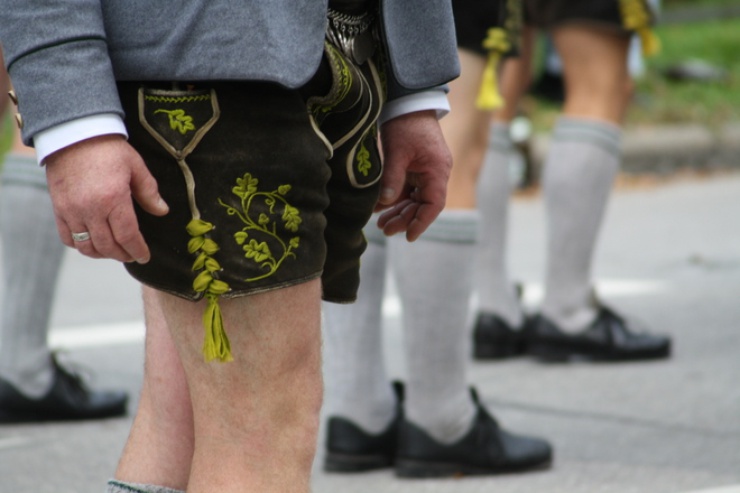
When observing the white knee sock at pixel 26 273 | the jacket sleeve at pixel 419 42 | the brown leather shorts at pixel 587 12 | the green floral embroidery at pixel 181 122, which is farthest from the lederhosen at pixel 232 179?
the brown leather shorts at pixel 587 12

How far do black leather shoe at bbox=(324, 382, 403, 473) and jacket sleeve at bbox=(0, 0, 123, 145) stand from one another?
4.86 feet

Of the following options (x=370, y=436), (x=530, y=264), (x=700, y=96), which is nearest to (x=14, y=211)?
(x=370, y=436)

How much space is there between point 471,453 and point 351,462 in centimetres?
26

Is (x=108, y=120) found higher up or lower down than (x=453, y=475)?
higher up

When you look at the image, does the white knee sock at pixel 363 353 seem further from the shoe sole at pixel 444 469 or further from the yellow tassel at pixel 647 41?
the yellow tassel at pixel 647 41

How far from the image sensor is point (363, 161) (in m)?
1.55

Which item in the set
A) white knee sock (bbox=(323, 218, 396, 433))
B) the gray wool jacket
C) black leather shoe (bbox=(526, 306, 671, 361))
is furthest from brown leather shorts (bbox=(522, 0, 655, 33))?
the gray wool jacket

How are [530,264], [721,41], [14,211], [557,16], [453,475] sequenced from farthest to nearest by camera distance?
[721,41] < [530,264] < [557,16] < [14,211] < [453,475]

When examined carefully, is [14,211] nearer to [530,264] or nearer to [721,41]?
[530,264]

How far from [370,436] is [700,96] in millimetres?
7776

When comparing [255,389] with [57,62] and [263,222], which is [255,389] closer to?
[263,222]

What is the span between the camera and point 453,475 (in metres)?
2.69

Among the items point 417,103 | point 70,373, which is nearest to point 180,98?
point 417,103

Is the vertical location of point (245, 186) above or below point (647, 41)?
above
